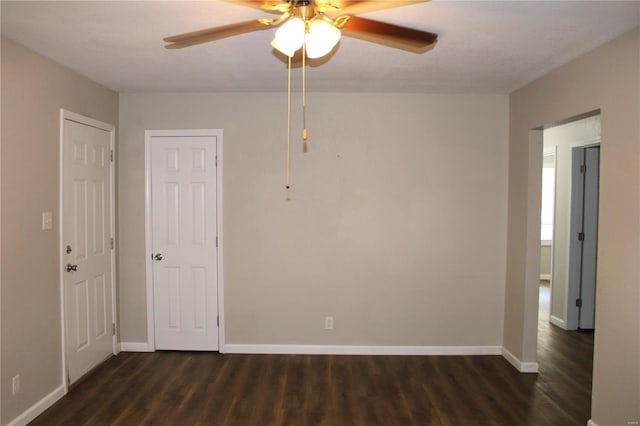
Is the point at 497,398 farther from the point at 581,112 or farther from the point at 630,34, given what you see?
the point at 630,34

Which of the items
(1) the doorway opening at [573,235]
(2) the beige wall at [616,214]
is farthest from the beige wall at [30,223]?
(1) the doorway opening at [573,235]

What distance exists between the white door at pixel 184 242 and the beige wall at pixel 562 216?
4.02 metres

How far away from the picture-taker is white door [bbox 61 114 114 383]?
2.90 meters

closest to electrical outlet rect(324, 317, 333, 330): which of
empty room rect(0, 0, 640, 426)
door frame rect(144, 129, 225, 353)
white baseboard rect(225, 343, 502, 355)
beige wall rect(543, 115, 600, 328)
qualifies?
empty room rect(0, 0, 640, 426)

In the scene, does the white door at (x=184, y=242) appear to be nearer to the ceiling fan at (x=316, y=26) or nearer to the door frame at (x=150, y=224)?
the door frame at (x=150, y=224)

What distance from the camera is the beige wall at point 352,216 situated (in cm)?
358

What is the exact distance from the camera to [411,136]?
3.59 metres

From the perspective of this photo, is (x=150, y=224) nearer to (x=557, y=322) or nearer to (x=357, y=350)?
(x=357, y=350)

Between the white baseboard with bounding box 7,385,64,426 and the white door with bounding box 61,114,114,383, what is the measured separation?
0.15 m

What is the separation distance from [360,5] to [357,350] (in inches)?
120

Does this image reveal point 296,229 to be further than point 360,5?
Yes

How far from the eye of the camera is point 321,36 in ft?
4.94

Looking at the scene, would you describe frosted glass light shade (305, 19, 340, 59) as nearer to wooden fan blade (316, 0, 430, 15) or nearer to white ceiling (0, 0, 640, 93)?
wooden fan blade (316, 0, 430, 15)

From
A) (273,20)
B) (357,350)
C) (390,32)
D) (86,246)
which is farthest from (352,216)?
(86,246)
